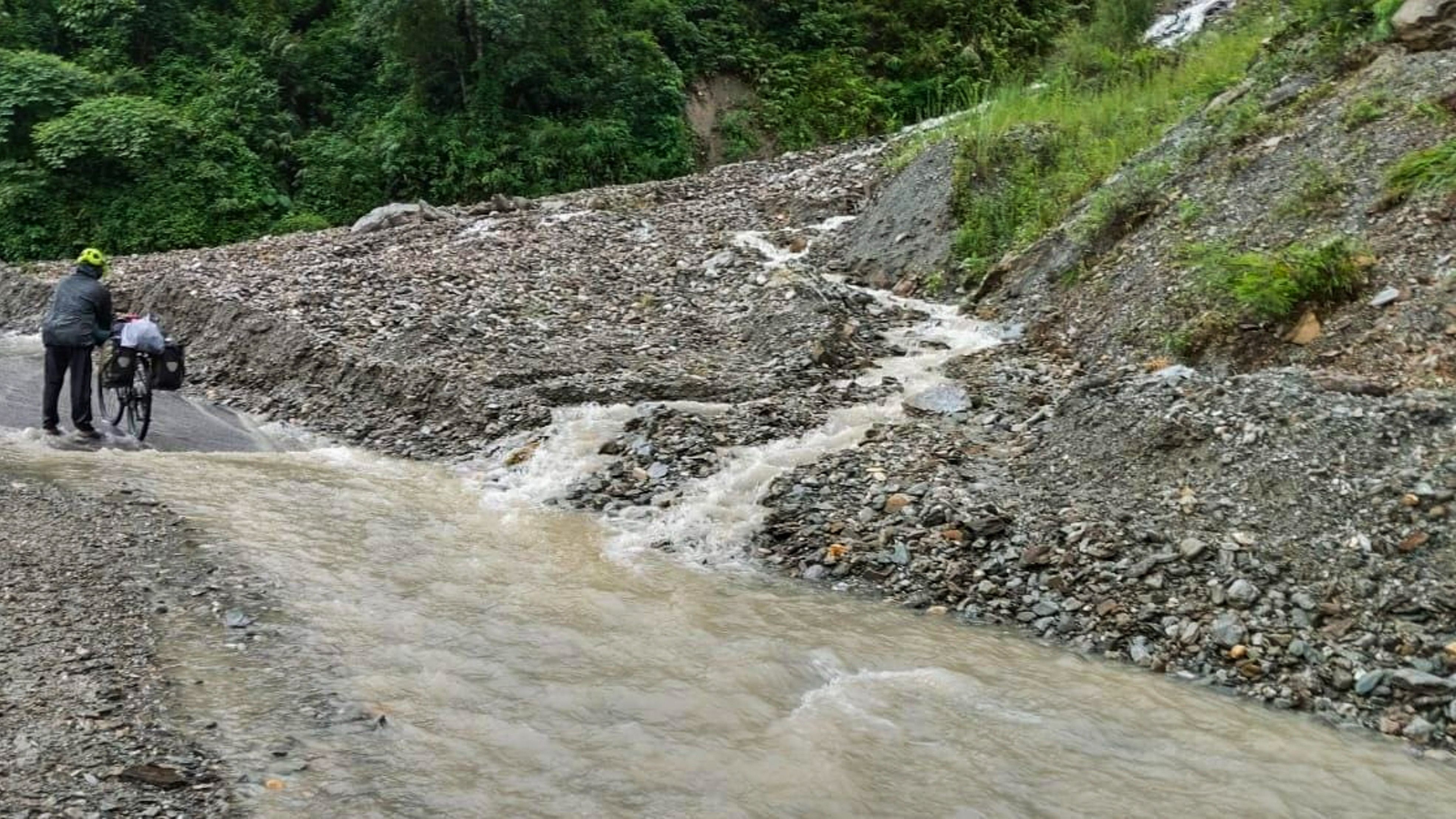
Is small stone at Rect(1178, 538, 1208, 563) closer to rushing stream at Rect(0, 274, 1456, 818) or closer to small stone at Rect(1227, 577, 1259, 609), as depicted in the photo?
small stone at Rect(1227, 577, 1259, 609)

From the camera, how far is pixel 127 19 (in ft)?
89.1

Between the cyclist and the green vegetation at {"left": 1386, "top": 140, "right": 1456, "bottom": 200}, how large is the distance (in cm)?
1264

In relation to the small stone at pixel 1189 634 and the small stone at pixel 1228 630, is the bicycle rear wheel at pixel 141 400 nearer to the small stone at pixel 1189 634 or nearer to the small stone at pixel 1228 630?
the small stone at pixel 1189 634

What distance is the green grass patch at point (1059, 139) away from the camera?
1548 centimetres

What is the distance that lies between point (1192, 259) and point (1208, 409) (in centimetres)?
388

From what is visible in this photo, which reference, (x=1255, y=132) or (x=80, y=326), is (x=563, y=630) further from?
(x=1255, y=132)

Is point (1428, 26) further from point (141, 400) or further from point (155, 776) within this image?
point (141, 400)

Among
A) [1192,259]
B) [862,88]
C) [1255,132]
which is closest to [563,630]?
[1192,259]

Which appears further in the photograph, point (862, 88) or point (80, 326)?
point (862, 88)

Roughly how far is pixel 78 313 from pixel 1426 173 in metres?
13.1

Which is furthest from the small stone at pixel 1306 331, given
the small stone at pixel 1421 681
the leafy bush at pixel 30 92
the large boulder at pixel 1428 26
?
the leafy bush at pixel 30 92

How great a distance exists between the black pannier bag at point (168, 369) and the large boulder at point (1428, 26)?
14106 mm

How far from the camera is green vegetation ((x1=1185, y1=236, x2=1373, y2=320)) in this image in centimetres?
1000

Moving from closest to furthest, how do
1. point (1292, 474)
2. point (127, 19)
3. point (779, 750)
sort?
point (779, 750)
point (1292, 474)
point (127, 19)
